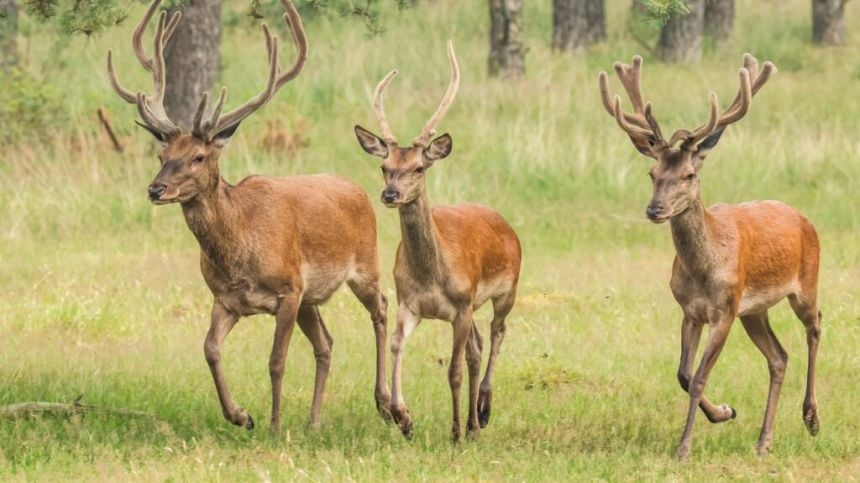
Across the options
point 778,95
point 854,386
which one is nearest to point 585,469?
point 854,386

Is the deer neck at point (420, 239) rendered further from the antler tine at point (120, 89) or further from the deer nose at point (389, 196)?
the antler tine at point (120, 89)

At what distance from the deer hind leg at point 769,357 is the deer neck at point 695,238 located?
0.95m

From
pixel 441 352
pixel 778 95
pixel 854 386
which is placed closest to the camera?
pixel 854 386

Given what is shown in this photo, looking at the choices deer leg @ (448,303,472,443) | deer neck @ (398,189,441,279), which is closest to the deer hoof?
deer leg @ (448,303,472,443)

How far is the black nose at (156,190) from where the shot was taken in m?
8.84

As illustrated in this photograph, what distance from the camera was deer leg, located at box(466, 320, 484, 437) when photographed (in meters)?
9.58

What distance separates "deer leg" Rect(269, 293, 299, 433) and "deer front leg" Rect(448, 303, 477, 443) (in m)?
0.91

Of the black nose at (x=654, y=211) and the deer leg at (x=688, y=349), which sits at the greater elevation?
the black nose at (x=654, y=211)

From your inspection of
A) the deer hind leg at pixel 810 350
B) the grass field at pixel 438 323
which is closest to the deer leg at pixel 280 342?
the grass field at pixel 438 323

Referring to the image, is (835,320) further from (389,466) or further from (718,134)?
(389,466)

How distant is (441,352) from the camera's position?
470 inches

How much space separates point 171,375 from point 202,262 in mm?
1738

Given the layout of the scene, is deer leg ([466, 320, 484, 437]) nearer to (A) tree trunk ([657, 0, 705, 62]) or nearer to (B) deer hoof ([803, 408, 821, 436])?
(B) deer hoof ([803, 408, 821, 436])

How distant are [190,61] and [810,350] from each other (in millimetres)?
10154
